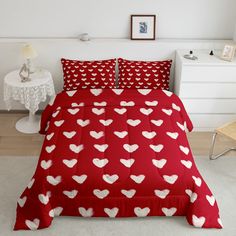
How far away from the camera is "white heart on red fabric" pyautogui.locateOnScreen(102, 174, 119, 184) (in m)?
3.12

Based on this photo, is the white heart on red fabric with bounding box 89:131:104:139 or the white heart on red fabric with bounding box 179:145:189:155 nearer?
the white heart on red fabric with bounding box 179:145:189:155

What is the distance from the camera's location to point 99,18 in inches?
174

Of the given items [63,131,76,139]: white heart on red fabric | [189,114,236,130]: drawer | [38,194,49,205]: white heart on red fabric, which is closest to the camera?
[38,194,49,205]: white heart on red fabric

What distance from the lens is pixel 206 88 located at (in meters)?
4.27

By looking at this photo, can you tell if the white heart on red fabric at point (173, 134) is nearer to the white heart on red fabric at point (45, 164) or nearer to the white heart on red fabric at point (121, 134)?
the white heart on red fabric at point (121, 134)

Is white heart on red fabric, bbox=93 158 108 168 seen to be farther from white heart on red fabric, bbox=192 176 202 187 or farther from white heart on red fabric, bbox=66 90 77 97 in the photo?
white heart on red fabric, bbox=66 90 77 97

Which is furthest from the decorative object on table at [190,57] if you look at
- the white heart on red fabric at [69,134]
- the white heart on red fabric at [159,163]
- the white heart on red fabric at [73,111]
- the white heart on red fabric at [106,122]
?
the white heart on red fabric at [69,134]

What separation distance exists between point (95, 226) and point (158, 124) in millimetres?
A: 1105

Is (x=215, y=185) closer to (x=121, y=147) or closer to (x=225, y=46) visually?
(x=121, y=147)

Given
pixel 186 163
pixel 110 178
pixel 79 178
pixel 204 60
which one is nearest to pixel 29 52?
pixel 79 178

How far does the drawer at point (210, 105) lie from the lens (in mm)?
4355

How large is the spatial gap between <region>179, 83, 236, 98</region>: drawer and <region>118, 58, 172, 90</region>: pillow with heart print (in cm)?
25

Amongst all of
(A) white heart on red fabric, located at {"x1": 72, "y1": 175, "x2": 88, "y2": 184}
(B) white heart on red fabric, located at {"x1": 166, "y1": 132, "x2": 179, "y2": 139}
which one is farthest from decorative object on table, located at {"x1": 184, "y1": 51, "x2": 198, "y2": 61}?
(A) white heart on red fabric, located at {"x1": 72, "y1": 175, "x2": 88, "y2": 184}

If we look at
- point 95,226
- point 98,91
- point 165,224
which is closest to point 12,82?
point 98,91
